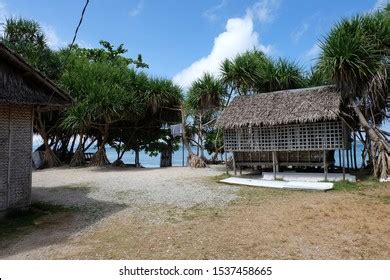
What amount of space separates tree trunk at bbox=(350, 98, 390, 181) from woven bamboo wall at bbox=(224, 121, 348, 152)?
1.14 m

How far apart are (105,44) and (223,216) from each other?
77.3 feet

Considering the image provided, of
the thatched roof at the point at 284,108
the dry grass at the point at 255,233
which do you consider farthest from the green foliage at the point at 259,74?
the dry grass at the point at 255,233

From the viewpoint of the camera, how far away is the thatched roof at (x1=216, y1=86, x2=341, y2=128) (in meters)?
11.9

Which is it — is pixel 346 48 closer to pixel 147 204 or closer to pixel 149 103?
pixel 147 204

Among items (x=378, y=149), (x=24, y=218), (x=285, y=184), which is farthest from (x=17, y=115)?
(x=378, y=149)

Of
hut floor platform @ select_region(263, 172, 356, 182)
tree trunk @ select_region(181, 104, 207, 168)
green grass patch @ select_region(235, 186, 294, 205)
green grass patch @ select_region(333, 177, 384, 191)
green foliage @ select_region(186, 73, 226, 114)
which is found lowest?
green grass patch @ select_region(235, 186, 294, 205)

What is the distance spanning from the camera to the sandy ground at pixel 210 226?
17.1ft

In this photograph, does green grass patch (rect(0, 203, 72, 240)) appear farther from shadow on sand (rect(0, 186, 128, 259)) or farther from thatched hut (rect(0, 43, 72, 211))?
thatched hut (rect(0, 43, 72, 211))

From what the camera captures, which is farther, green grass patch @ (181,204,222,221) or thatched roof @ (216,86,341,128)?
thatched roof @ (216,86,341,128)

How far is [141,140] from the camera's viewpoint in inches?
869

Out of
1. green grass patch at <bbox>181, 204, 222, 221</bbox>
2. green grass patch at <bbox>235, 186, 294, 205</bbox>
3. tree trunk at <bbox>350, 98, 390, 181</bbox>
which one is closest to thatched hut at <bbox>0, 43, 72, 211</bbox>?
green grass patch at <bbox>181, 204, 222, 221</bbox>

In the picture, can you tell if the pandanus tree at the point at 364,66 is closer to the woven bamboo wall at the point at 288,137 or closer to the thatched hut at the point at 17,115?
the woven bamboo wall at the point at 288,137

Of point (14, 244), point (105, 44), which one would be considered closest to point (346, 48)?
point (14, 244)

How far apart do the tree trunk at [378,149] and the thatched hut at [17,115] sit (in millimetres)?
10103
